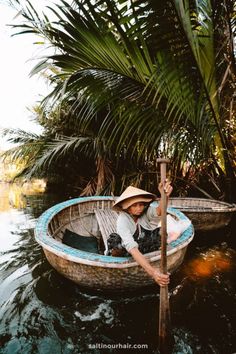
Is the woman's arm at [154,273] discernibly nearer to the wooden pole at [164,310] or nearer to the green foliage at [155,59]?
the wooden pole at [164,310]

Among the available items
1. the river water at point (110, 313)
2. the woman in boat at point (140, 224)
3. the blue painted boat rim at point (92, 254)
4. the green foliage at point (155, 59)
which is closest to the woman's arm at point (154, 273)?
the woman in boat at point (140, 224)

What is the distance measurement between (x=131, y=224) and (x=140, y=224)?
0.25m

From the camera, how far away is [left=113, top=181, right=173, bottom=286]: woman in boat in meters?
2.04

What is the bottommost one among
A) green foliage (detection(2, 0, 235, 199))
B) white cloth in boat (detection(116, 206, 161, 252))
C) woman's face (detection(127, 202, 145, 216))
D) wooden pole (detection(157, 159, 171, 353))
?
wooden pole (detection(157, 159, 171, 353))

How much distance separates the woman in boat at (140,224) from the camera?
2.04 meters

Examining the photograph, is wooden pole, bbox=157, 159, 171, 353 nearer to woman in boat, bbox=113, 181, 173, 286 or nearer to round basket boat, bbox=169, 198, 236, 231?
woman in boat, bbox=113, 181, 173, 286

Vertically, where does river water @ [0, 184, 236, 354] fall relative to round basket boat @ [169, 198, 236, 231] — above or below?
below

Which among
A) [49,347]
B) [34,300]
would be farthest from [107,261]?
[34,300]

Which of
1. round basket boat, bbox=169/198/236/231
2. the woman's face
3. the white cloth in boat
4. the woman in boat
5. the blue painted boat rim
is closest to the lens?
the woman in boat

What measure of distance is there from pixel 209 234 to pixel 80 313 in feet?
10.1

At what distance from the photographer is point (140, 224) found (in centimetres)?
269

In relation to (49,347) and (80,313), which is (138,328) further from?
(49,347)

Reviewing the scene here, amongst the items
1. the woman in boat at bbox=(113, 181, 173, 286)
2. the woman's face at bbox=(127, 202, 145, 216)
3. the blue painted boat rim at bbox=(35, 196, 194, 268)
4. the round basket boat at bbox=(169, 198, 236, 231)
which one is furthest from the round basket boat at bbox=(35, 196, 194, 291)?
the round basket boat at bbox=(169, 198, 236, 231)

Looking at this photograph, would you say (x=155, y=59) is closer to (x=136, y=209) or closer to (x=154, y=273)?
(x=136, y=209)
